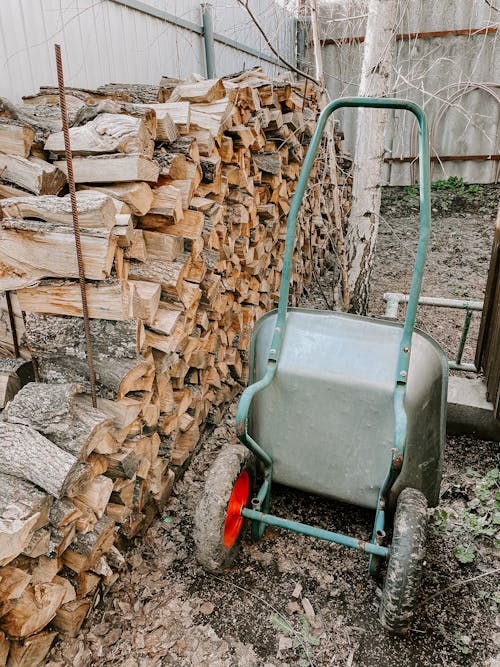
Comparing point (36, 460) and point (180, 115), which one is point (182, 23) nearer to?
point (180, 115)

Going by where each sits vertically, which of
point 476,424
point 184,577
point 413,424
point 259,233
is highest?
point 259,233

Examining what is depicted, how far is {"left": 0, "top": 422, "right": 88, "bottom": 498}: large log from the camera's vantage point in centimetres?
147

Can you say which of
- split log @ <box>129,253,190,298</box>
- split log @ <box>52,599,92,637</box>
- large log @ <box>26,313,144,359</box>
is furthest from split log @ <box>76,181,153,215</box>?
split log @ <box>52,599,92,637</box>

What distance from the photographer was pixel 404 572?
5.18 feet

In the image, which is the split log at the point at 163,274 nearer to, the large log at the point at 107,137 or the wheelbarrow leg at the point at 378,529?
the large log at the point at 107,137

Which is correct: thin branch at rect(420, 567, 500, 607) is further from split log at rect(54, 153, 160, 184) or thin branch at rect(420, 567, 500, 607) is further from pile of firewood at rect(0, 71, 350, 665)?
split log at rect(54, 153, 160, 184)

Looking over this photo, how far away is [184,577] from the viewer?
200 cm

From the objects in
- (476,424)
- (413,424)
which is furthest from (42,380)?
(476,424)

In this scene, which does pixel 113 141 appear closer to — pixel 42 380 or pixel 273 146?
pixel 42 380

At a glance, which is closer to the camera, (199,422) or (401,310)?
(199,422)

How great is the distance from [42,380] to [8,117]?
0.98 metres

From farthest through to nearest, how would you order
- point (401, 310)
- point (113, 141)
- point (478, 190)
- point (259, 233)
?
point (478, 190) < point (401, 310) < point (259, 233) < point (113, 141)

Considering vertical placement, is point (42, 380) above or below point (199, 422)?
above

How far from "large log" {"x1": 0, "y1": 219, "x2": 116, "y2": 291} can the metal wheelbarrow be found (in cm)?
70
